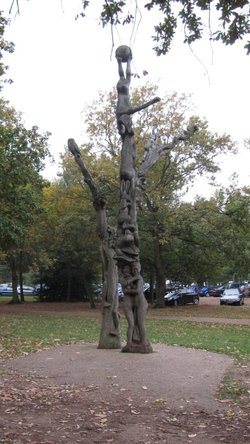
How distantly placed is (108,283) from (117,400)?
5.07 m

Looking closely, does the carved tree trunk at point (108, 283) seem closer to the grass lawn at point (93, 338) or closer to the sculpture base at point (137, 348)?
the sculpture base at point (137, 348)

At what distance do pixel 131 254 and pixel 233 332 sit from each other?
914cm

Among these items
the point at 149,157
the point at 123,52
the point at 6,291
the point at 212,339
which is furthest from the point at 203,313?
the point at 6,291

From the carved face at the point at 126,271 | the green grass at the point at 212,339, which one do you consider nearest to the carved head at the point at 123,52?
the carved face at the point at 126,271

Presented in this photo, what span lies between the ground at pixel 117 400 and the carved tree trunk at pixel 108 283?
774mm

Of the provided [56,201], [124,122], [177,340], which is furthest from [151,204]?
[124,122]

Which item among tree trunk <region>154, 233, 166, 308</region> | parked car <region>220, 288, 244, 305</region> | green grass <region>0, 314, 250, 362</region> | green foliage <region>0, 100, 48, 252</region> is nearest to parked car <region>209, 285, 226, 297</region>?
parked car <region>220, 288, 244, 305</region>

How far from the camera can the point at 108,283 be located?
12.2 meters

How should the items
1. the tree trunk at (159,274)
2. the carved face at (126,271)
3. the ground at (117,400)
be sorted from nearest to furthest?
the ground at (117,400), the carved face at (126,271), the tree trunk at (159,274)

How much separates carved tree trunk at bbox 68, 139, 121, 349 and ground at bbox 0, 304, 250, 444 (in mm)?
774

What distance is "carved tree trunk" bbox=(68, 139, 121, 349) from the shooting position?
1186 centimetres

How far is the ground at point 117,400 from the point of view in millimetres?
5621

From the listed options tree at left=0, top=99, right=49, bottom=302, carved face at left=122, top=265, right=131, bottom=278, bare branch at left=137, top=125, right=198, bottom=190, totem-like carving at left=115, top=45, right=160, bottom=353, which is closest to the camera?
totem-like carving at left=115, top=45, right=160, bottom=353

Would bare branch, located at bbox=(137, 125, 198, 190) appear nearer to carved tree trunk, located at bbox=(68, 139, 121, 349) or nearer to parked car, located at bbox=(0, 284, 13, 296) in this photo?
carved tree trunk, located at bbox=(68, 139, 121, 349)
